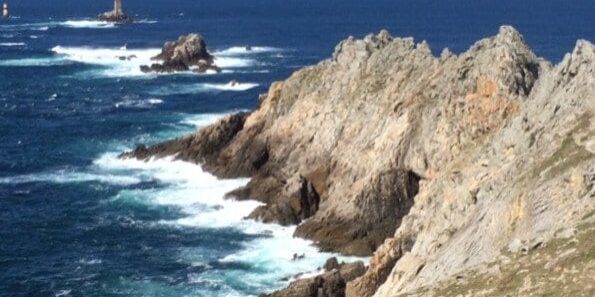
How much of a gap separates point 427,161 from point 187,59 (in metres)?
101

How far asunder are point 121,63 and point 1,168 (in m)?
79.9

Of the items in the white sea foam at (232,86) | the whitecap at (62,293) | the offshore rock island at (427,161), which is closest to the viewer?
the offshore rock island at (427,161)

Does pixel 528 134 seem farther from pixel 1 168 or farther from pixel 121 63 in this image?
pixel 121 63

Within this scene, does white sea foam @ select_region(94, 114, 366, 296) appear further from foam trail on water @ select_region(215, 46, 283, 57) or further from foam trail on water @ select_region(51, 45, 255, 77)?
foam trail on water @ select_region(215, 46, 283, 57)

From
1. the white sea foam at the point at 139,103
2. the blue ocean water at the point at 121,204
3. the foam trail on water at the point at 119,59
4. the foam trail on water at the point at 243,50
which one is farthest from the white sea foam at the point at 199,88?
the foam trail on water at the point at 243,50

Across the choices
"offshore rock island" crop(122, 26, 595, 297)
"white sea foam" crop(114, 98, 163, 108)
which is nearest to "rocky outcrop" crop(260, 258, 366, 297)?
"offshore rock island" crop(122, 26, 595, 297)

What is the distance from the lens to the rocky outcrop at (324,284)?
54.9 m

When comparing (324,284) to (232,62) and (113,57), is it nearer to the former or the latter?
(232,62)

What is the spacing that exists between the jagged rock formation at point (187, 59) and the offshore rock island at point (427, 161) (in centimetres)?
6670

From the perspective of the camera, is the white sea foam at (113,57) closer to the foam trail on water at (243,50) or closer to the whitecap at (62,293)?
the foam trail on water at (243,50)

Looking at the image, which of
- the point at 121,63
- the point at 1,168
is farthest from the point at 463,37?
the point at 1,168

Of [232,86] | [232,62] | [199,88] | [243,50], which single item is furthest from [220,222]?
[243,50]

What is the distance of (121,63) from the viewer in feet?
569

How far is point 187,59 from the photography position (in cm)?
16562
